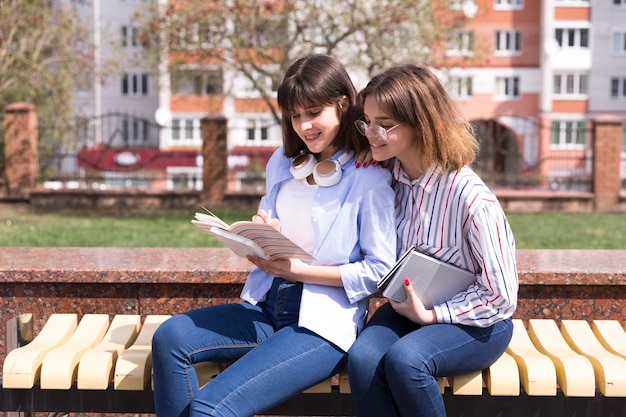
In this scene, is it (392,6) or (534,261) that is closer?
(534,261)

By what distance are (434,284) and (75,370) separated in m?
1.27

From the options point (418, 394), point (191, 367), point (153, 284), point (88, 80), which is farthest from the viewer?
point (88, 80)

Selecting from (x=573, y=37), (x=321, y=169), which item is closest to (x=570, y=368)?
(x=321, y=169)

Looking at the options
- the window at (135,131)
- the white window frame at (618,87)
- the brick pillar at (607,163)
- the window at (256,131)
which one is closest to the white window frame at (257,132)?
the window at (256,131)

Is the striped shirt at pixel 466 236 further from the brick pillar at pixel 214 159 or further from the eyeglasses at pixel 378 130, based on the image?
the brick pillar at pixel 214 159

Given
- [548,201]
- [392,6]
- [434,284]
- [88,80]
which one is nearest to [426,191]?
[434,284]

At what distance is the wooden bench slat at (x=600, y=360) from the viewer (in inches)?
110

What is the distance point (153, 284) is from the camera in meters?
3.72

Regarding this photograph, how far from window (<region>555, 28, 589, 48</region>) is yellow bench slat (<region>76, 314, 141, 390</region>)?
4367cm

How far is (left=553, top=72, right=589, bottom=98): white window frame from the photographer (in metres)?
43.3

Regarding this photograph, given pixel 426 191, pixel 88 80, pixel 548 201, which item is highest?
pixel 88 80

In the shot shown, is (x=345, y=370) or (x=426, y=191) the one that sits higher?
(x=426, y=191)

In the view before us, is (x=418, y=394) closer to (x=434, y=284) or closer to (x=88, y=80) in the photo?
(x=434, y=284)

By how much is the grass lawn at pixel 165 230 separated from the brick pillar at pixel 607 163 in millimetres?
1004
